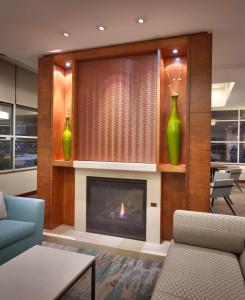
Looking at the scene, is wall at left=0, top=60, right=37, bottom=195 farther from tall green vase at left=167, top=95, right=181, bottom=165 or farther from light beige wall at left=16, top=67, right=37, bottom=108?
tall green vase at left=167, top=95, right=181, bottom=165

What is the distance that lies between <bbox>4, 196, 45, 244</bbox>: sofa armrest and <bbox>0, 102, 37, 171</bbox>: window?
2.42m

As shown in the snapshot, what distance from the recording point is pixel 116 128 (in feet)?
11.0

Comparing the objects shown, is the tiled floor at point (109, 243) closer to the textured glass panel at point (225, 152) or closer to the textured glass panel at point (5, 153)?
the textured glass panel at point (5, 153)

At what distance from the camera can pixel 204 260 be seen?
1.89m

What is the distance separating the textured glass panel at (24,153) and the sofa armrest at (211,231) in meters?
4.30

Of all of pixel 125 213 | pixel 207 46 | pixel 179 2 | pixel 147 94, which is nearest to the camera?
pixel 179 2

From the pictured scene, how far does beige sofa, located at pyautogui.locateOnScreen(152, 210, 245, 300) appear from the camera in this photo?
1511 millimetres

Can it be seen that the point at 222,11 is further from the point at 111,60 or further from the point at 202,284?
the point at 202,284

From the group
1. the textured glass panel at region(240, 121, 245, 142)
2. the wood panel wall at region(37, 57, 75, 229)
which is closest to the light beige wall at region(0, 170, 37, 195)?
the wood panel wall at region(37, 57, 75, 229)

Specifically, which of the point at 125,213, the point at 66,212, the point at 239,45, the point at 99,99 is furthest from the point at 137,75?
the point at 66,212

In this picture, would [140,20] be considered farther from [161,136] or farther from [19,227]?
[19,227]

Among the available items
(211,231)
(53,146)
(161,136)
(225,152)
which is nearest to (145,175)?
(161,136)

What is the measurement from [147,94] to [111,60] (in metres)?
0.74

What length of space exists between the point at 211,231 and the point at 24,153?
480cm
